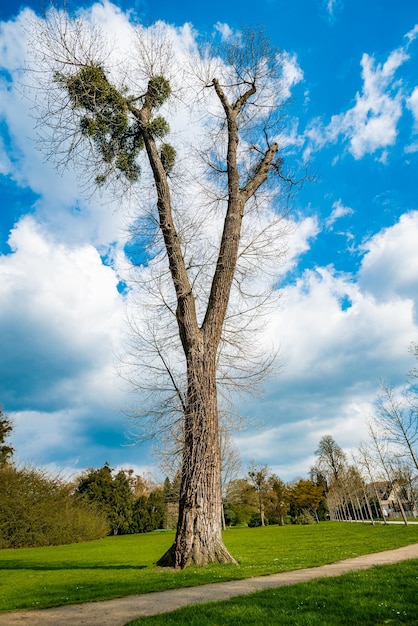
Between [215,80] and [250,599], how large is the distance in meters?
10.9

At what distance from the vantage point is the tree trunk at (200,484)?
6.92 meters

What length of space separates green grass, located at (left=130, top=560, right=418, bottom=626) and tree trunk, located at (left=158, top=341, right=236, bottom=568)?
2.25 m

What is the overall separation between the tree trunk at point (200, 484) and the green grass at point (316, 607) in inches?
88.7

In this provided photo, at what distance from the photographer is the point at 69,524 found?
30172 mm

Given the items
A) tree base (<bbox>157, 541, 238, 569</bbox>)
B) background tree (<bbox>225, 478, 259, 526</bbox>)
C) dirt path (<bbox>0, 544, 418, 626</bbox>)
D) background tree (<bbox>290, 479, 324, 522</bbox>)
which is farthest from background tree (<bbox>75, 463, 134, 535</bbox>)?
dirt path (<bbox>0, 544, 418, 626</bbox>)

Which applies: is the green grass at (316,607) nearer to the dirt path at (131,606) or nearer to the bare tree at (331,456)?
the dirt path at (131,606)

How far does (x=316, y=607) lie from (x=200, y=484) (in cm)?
345

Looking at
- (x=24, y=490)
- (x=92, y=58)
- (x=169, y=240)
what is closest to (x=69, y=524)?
(x=24, y=490)

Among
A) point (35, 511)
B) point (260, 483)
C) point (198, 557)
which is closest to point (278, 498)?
point (260, 483)

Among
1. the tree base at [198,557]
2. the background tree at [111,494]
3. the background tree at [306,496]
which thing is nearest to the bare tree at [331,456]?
the background tree at [306,496]

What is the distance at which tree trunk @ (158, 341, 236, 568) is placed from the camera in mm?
6918

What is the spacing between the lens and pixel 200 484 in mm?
7148

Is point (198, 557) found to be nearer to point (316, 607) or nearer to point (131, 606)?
point (131, 606)

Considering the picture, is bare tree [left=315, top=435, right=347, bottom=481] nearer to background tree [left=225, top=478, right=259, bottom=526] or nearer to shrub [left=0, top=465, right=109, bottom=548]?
background tree [left=225, top=478, right=259, bottom=526]
